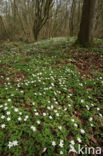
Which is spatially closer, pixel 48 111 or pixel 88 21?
pixel 48 111

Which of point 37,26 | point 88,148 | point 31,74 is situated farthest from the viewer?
point 37,26

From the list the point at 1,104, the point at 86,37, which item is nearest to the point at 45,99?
the point at 1,104

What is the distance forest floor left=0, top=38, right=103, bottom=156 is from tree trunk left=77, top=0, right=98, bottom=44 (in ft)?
10.6

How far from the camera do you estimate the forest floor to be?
6.15ft

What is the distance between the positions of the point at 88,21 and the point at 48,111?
21.1 feet

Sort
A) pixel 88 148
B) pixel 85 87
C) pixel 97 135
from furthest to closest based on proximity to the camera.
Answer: pixel 85 87, pixel 97 135, pixel 88 148

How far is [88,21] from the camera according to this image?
20.6 ft

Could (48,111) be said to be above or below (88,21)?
below

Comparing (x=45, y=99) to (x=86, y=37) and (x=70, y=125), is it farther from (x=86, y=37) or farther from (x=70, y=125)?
(x=86, y=37)

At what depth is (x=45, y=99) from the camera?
2873 millimetres

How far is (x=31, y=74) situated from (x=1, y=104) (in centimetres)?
181

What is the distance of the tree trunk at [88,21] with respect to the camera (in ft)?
19.8

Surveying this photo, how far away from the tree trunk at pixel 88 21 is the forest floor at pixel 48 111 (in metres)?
3.24

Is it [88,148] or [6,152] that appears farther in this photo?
[88,148]
